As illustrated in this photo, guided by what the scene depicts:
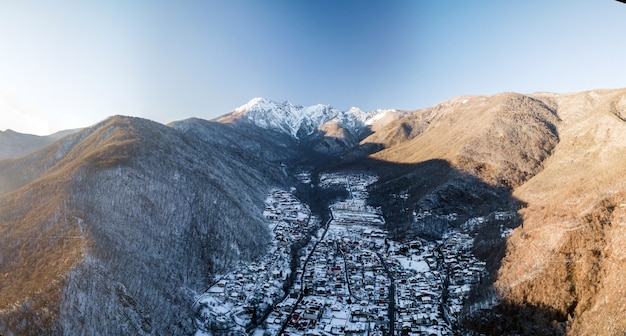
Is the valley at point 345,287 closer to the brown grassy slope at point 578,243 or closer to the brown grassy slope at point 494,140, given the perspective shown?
the brown grassy slope at point 578,243

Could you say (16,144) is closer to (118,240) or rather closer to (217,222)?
(217,222)

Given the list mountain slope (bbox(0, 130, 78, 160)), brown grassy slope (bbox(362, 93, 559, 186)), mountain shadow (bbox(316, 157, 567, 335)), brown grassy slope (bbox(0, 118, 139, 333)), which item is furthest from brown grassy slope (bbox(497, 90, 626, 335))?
mountain slope (bbox(0, 130, 78, 160))

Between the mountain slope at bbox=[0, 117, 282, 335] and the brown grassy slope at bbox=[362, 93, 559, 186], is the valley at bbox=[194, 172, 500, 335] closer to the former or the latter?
the mountain slope at bbox=[0, 117, 282, 335]

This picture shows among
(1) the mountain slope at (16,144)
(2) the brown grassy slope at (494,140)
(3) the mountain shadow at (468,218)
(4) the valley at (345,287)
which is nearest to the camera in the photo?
(3) the mountain shadow at (468,218)

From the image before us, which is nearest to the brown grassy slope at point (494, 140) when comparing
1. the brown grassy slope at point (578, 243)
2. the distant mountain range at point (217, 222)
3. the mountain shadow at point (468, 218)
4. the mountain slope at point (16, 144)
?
the distant mountain range at point (217, 222)

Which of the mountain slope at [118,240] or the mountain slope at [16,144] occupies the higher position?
the mountain slope at [16,144]

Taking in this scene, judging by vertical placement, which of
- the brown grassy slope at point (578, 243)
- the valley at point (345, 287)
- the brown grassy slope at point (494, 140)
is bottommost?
the valley at point (345, 287)

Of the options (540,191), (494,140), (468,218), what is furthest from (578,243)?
(494,140)

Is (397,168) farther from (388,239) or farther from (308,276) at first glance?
(308,276)
